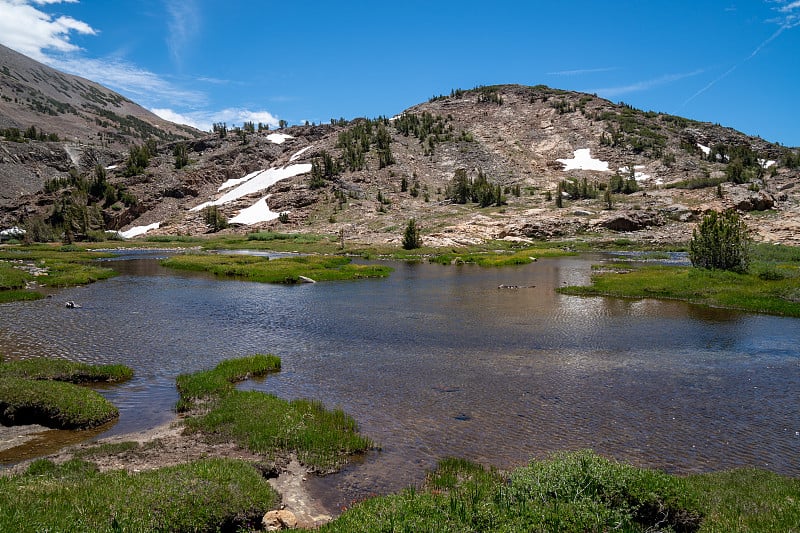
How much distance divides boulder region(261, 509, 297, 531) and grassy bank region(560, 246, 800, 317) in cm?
3331

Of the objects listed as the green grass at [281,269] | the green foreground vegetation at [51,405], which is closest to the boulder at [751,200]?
the green grass at [281,269]

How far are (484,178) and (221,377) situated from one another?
108941 millimetres

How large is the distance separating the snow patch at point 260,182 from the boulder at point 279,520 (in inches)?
5112

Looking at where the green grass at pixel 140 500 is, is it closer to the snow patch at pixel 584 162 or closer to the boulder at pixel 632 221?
the boulder at pixel 632 221

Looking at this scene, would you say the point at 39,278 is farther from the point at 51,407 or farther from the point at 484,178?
the point at 484,178

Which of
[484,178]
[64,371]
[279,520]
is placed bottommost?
[279,520]

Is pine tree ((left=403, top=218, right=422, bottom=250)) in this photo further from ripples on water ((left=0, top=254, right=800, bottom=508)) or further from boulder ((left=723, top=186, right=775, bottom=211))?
boulder ((left=723, top=186, right=775, bottom=211))

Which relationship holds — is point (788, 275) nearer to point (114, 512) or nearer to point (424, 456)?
point (424, 456)

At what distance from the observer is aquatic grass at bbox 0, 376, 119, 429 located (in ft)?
41.4

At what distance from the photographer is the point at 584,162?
441 feet

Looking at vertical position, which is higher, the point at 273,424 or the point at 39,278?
the point at 39,278

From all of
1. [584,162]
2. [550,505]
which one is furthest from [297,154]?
[550,505]

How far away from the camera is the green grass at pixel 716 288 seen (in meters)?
31.4

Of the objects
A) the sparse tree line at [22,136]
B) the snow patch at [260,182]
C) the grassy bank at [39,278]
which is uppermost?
the sparse tree line at [22,136]
